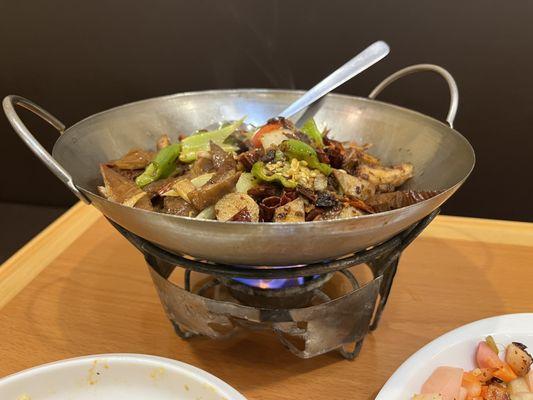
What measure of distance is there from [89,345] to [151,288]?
0.30m

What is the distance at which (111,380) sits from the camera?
1027 mm

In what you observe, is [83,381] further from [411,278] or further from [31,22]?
[31,22]

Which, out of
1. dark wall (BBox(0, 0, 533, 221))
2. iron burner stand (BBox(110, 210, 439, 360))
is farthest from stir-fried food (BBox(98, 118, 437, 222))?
dark wall (BBox(0, 0, 533, 221))

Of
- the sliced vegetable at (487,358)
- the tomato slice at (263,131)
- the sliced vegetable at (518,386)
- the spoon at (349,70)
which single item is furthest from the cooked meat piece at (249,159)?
the sliced vegetable at (518,386)

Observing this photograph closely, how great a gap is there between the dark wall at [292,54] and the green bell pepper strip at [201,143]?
106cm

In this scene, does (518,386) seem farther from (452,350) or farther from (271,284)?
(271,284)

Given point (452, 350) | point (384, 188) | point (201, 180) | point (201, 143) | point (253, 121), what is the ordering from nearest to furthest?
point (452, 350) → point (201, 180) → point (384, 188) → point (201, 143) → point (253, 121)

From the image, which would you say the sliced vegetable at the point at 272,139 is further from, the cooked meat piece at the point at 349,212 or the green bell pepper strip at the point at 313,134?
the cooked meat piece at the point at 349,212

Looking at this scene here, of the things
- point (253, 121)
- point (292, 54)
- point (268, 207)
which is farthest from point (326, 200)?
point (292, 54)

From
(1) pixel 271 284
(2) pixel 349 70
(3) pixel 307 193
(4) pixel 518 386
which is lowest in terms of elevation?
(4) pixel 518 386

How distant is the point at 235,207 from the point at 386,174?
0.49 meters

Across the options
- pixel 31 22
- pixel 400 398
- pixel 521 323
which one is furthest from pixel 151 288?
pixel 31 22

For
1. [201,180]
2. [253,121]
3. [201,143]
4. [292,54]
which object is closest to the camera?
[201,180]

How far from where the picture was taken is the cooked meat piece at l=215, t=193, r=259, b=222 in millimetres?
1056
